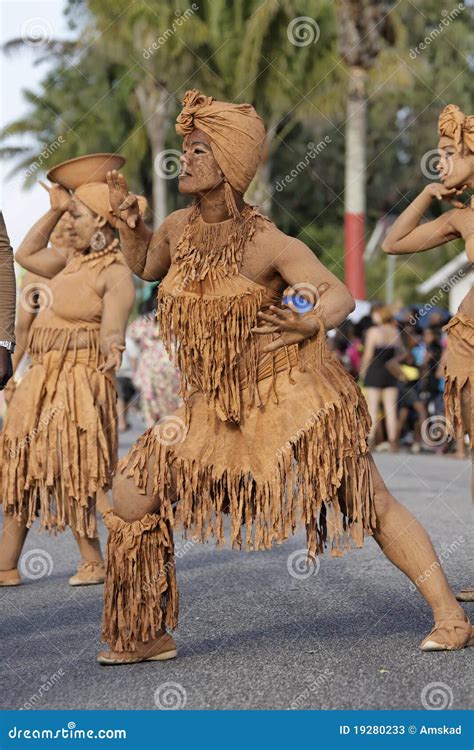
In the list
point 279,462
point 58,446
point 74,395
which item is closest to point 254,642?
point 279,462

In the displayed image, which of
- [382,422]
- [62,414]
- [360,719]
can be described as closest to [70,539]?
[62,414]

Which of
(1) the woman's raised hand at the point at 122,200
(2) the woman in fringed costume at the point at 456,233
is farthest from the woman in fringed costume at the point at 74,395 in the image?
(1) the woman's raised hand at the point at 122,200

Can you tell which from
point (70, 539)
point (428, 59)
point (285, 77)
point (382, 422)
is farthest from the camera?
point (428, 59)

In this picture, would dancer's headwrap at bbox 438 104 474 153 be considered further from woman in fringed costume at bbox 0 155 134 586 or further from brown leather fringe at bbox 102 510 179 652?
brown leather fringe at bbox 102 510 179 652

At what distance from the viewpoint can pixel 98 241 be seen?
26.9 feet

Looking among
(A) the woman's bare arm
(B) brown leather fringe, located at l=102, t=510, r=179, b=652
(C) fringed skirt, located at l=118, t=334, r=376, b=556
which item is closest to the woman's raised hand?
(C) fringed skirt, located at l=118, t=334, r=376, b=556

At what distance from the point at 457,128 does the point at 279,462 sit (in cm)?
203

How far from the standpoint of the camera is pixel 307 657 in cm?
577

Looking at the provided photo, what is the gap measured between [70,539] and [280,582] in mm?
2761

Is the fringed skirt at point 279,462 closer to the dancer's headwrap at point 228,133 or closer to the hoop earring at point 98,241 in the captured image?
the dancer's headwrap at point 228,133

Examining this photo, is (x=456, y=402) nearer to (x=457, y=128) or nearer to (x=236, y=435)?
(x=457, y=128)

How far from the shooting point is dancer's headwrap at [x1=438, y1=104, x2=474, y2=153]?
6781mm

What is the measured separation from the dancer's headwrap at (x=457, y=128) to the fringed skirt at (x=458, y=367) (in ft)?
2.56

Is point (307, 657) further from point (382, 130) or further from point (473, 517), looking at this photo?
point (382, 130)
